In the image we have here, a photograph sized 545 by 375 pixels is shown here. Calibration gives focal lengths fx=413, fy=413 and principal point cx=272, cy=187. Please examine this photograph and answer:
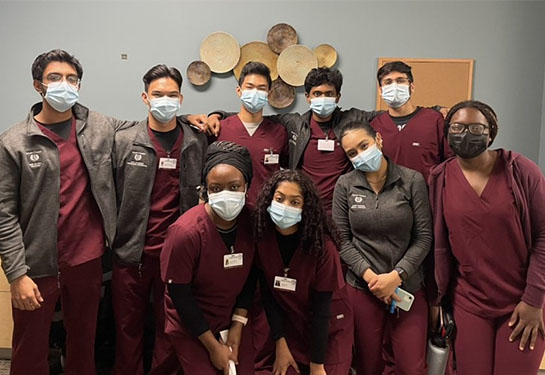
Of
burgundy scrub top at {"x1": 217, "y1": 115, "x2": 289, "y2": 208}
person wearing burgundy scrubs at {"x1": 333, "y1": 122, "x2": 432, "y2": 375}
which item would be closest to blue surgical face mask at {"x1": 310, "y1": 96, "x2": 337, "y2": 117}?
burgundy scrub top at {"x1": 217, "y1": 115, "x2": 289, "y2": 208}

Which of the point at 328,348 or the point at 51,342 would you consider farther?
the point at 51,342

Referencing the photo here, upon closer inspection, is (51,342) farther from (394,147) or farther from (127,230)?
(394,147)

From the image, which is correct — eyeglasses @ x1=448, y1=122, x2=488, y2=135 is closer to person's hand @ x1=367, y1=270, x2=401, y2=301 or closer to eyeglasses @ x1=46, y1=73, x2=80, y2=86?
person's hand @ x1=367, y1=270, x2=401, y2=301

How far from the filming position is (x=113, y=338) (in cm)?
281

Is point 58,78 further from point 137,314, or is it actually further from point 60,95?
point 137,314

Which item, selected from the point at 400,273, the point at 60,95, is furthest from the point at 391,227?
the point at 60,95

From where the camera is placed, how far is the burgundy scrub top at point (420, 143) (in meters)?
2.41

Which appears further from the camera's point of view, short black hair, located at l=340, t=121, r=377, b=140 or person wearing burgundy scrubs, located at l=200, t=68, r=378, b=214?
person wearing burgundy scrubs, located at l=200, t=68, r=378, b=214

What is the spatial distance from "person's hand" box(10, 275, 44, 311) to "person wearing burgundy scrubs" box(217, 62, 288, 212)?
1.16 meters

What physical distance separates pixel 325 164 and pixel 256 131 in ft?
1.54

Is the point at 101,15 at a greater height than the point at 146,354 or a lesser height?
greater

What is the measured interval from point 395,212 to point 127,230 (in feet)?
4.59

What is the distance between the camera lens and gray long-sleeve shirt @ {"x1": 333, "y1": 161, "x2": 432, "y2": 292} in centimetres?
207

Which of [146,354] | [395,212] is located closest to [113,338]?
[146,354]
